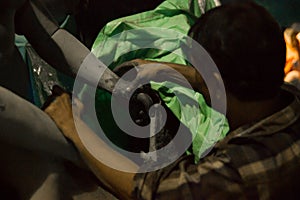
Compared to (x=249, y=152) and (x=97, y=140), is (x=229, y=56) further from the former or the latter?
(x=97, y=140)

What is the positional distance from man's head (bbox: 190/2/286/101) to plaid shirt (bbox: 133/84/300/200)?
0.07 m

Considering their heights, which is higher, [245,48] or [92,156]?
[245,48]

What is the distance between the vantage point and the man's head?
4.28 feet

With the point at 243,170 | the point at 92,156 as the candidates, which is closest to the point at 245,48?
the point at 243,170

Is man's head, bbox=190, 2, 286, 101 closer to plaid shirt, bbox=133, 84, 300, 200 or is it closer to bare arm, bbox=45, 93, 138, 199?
plaid shirt, bbox=133, 84, 300, 200

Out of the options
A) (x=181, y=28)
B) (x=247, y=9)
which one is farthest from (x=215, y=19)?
(x=181, y=28)

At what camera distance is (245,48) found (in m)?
1.30

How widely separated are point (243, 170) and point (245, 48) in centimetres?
23

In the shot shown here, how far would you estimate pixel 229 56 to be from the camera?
1310mm

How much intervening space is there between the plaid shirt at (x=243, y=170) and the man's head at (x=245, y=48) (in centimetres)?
7

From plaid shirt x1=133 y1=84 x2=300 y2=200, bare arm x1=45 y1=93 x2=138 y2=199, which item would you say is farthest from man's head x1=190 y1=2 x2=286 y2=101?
bare arm x1=45 y1=93 x2=138 y2=199

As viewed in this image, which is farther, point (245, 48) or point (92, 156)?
point (92, 156)

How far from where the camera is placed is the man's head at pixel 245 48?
130 cm

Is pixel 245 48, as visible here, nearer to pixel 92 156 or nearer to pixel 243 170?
pixel 243 170
